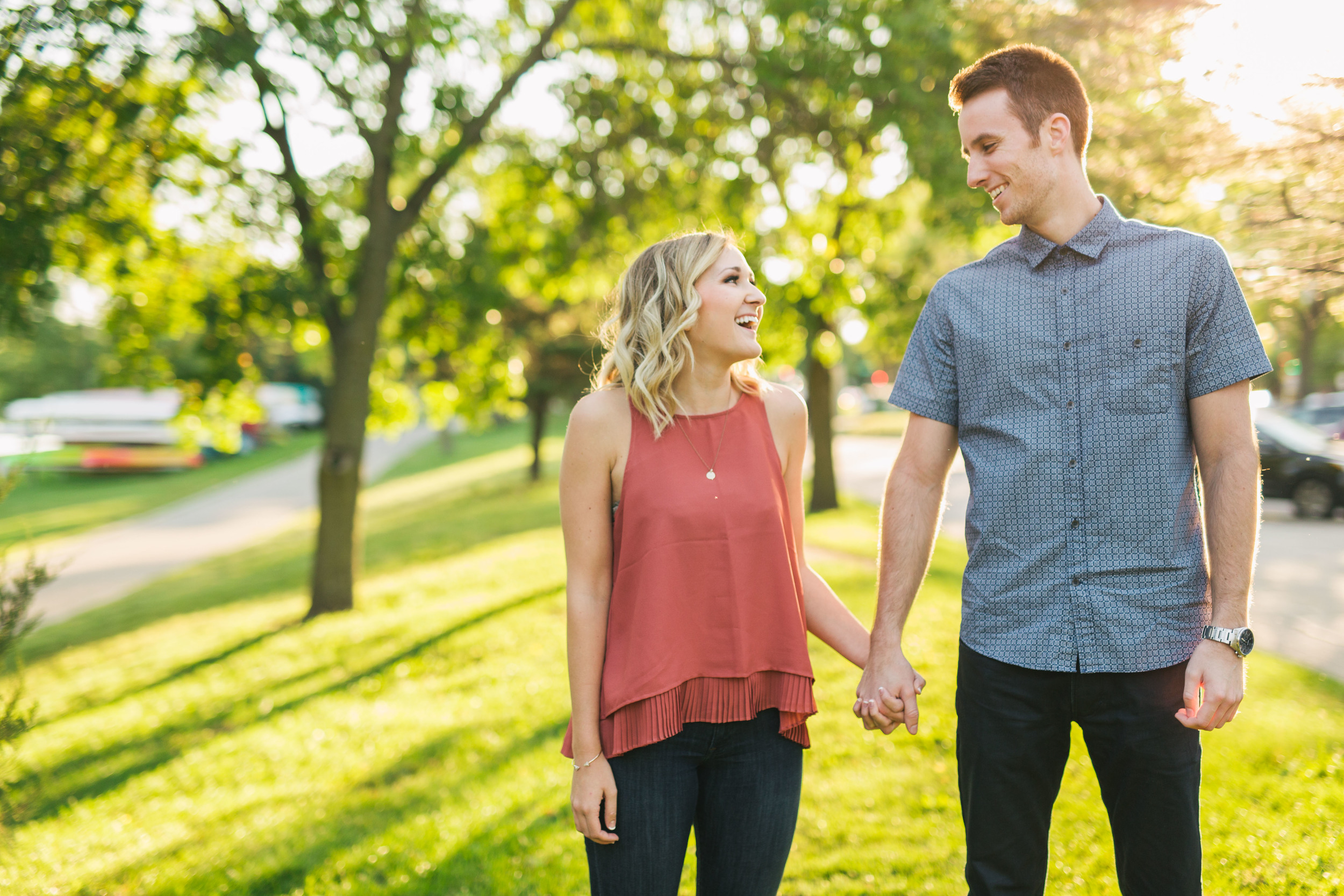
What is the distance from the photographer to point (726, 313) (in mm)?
2305

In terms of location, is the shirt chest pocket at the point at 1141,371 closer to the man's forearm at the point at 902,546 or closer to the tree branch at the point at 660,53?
the man's forearm at the point at 902,546

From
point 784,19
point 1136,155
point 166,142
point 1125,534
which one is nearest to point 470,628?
point 166,142

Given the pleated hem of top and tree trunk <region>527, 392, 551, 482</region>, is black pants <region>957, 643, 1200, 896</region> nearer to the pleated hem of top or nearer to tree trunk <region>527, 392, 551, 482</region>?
the pleated hem of top

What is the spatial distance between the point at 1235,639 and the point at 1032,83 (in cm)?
138

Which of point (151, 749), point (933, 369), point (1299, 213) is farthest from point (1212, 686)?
point (151, 749)

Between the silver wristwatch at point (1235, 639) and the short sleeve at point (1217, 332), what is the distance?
54 centimetres

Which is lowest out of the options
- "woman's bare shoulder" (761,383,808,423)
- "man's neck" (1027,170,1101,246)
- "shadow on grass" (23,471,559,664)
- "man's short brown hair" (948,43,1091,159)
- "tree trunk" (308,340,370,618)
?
"shadow on grass" (23,471,559,664)

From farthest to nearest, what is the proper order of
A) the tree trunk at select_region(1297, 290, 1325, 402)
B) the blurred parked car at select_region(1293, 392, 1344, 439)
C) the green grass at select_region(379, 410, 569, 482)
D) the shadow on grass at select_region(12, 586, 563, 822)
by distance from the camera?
the green grass at select_region(379, 410, 569, 482)
the blurred parked car at select_region(1293, 392, 1344, 439)
the shadow on grass at select_region(12, 586, 563, 822)
the tree trunk at select_region(1297, 290, 1325, 402)

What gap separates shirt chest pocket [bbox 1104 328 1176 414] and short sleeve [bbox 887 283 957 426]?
38cm

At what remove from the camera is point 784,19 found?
8.16 metres

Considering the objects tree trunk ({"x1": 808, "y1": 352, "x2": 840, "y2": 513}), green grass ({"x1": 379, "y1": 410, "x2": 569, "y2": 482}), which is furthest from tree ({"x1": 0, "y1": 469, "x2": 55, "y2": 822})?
green grass ({"x1": 379, "y1": 410, "x2": 569, "y2": 482})

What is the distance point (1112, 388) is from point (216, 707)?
26.3ft

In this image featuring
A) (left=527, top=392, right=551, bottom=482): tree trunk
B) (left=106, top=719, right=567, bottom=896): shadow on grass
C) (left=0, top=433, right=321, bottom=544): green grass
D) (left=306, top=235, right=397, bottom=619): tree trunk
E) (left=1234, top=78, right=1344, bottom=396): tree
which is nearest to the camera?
(left=1234, top=78, right=1344, bottom=396): tree

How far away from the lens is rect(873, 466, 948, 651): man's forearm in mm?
2336
